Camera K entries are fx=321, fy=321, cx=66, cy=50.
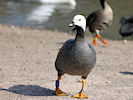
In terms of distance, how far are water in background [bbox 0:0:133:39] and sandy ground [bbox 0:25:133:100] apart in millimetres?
3935

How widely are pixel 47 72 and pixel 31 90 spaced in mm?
1494

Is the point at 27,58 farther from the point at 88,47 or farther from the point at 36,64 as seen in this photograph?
the point at 88,47

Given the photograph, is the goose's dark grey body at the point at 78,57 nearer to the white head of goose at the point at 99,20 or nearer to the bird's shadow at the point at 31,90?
the bird's shadow at the point at 31,90

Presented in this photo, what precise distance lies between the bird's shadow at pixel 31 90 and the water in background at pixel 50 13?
324 inches

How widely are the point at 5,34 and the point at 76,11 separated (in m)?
7.86

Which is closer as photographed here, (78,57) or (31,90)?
(78,57)

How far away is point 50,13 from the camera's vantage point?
18359mm

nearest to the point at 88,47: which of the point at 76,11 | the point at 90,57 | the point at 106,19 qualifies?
the point at 90,57

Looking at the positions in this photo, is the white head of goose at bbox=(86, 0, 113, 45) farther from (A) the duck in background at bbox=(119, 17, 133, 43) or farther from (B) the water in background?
(B) the water in background

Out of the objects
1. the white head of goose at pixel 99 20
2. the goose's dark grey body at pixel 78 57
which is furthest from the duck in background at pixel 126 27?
the goose's dark grey body at pixel 78 57

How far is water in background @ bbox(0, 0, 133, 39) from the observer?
1534 centimetres

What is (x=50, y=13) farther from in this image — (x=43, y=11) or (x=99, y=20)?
(x=99, y=20)

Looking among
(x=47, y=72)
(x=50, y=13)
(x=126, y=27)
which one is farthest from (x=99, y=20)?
(x=50, y=13)

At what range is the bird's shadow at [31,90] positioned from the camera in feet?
18.2
